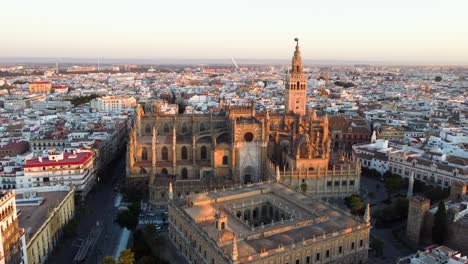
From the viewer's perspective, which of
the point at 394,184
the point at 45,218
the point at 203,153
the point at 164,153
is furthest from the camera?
the point at 203,153

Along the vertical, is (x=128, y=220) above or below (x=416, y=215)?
below

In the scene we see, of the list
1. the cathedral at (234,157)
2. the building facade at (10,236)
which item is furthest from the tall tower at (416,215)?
the building facade at (10,236)

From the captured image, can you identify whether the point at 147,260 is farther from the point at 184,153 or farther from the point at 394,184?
the point at 394,184

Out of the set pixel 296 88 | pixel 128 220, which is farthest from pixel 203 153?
pixel 296 88

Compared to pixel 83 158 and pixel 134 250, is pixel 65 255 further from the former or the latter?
pixel 83 158

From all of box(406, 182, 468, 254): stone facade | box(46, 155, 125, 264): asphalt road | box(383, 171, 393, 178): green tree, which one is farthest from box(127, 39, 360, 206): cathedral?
box(406, 182, 468, 254): stone facade

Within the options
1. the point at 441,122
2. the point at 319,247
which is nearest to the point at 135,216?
the point at 319,247
